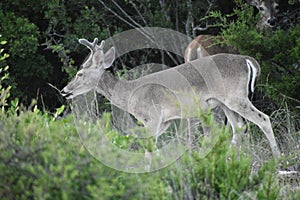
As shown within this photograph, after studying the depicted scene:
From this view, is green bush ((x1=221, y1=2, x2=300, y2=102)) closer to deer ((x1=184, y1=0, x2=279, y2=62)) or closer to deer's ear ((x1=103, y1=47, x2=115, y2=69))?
deer ((x1=184, y1=0, x2=279, y2=62))

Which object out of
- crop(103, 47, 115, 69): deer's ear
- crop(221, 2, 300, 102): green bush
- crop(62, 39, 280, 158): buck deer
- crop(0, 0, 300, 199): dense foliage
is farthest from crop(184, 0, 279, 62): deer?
crop(103, 47, 115, 69): deer's ear

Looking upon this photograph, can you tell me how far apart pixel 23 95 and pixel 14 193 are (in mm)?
7579

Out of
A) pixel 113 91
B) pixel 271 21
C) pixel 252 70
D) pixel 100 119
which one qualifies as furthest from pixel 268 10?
pixel 100 119

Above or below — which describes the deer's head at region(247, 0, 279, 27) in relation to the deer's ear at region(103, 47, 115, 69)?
below

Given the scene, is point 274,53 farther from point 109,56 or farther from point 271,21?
point 109,56

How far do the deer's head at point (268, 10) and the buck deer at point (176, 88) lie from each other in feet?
5.67

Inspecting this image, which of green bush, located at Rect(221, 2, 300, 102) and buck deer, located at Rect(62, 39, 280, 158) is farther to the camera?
green bush, located at Rect(221, 2, 300, 102)

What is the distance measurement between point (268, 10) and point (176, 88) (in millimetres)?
2359

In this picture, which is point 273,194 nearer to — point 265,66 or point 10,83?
point 265,66

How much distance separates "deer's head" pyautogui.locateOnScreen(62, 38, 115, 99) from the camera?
736 centimetres

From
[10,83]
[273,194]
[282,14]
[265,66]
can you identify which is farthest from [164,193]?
[10,83]

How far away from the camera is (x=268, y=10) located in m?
9.34

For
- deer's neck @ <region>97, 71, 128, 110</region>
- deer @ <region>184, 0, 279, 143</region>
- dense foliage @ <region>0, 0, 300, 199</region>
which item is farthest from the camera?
deer @ <region>184, 0, 279, 143</region>

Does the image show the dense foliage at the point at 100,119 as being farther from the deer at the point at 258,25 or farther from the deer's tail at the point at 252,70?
the deer's tail at the point at 252,70
